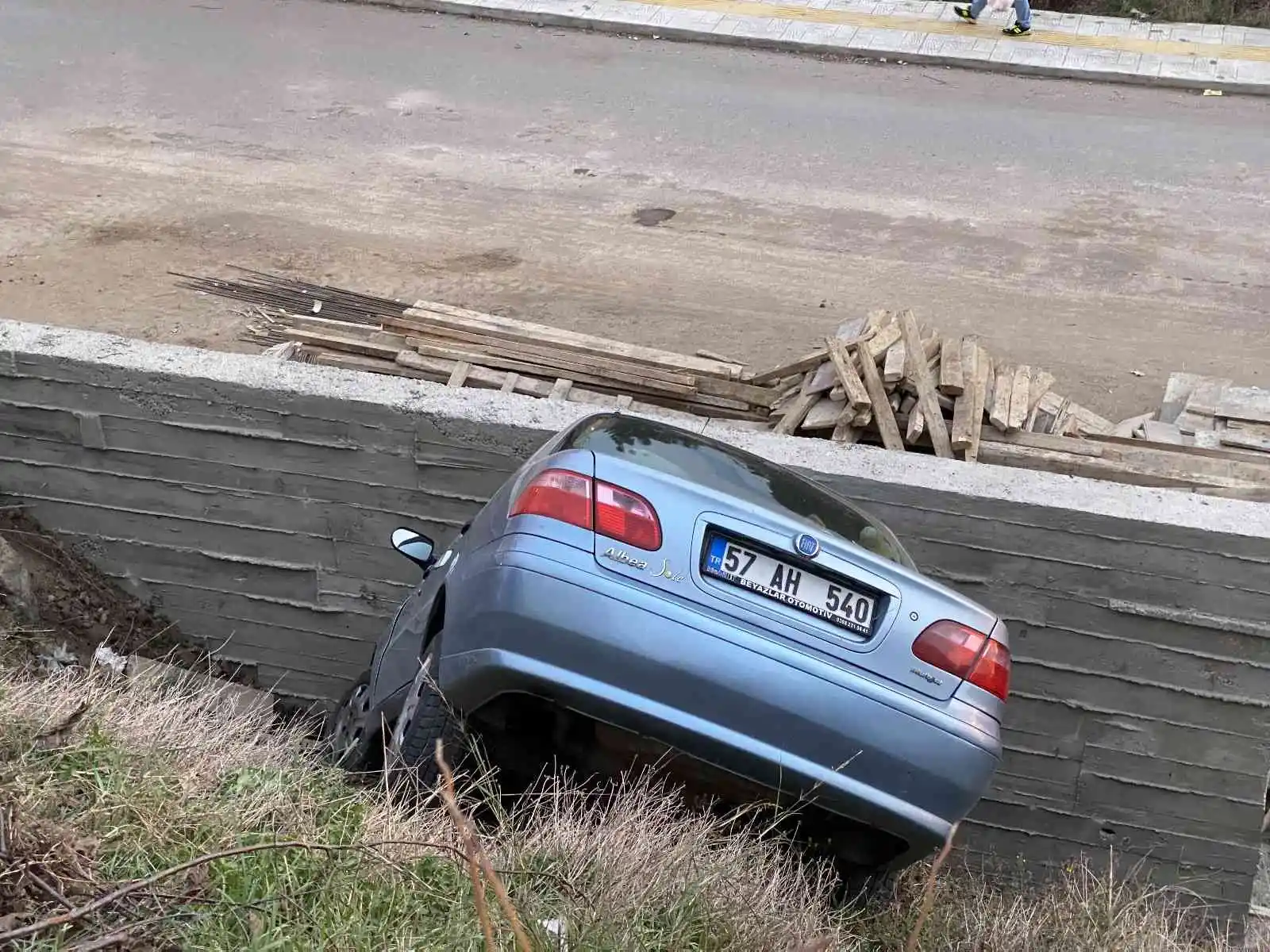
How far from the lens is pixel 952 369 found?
5734 millimetres

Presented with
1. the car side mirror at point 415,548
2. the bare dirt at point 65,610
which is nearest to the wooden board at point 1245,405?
the car side mirror at point 415,548

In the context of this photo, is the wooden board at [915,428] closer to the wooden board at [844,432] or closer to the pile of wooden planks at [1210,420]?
the wooden board at [844,432]

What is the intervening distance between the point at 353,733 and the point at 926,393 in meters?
3.00

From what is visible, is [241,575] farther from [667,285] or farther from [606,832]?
[667,285]

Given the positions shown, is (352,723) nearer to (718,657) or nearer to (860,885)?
(718,657)

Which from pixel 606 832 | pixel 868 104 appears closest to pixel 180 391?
pixel 606 832

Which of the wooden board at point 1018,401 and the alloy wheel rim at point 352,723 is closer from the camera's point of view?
the alloy wheel rim at point 352,723

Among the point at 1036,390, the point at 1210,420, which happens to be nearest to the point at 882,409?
the point at 1036,390

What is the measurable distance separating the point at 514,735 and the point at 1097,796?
2728 millimetres

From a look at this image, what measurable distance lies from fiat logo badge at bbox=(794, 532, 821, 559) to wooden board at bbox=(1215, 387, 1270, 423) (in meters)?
3.92

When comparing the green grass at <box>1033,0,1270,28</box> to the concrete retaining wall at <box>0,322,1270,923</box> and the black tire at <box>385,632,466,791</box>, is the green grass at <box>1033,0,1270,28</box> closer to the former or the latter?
the concrete retaining wall at <box>0,322,1270,923</box>

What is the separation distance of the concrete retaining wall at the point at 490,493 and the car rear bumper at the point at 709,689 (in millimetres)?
1508

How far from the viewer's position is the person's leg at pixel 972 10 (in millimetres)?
15398

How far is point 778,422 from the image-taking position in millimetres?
5926
